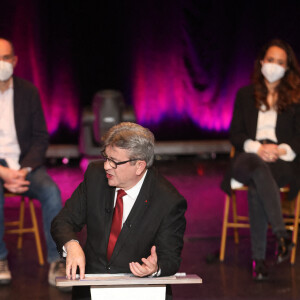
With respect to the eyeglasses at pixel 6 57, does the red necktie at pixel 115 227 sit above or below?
below

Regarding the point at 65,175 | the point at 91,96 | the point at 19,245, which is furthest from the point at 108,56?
the point at 19,245

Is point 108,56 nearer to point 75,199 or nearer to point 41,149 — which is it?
point 41,149

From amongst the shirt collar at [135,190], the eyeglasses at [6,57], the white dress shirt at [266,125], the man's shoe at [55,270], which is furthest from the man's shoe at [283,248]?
the eyeglasses at [6,57]

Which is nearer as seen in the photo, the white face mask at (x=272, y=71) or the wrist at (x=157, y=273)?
the wrist at (x=157, y=273)

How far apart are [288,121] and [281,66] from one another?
0.37 meters

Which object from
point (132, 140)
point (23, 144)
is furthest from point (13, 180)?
point (132, 140)

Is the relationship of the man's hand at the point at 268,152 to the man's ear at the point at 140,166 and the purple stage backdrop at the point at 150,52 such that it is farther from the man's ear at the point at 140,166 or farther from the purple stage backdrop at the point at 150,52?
the purple stage backdrop at the point at 150,52

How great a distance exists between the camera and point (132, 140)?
2.52 metres

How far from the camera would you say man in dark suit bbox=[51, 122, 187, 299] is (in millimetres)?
2527

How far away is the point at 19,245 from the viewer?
465cm

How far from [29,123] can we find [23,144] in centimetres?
14

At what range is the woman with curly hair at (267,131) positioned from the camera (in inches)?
160

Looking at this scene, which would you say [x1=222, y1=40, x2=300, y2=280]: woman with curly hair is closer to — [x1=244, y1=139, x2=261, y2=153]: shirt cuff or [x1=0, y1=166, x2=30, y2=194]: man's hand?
[x1=244, y1=139, x2=261, y2=153]: shirt cuff

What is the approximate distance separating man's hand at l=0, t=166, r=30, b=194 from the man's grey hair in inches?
60.3
